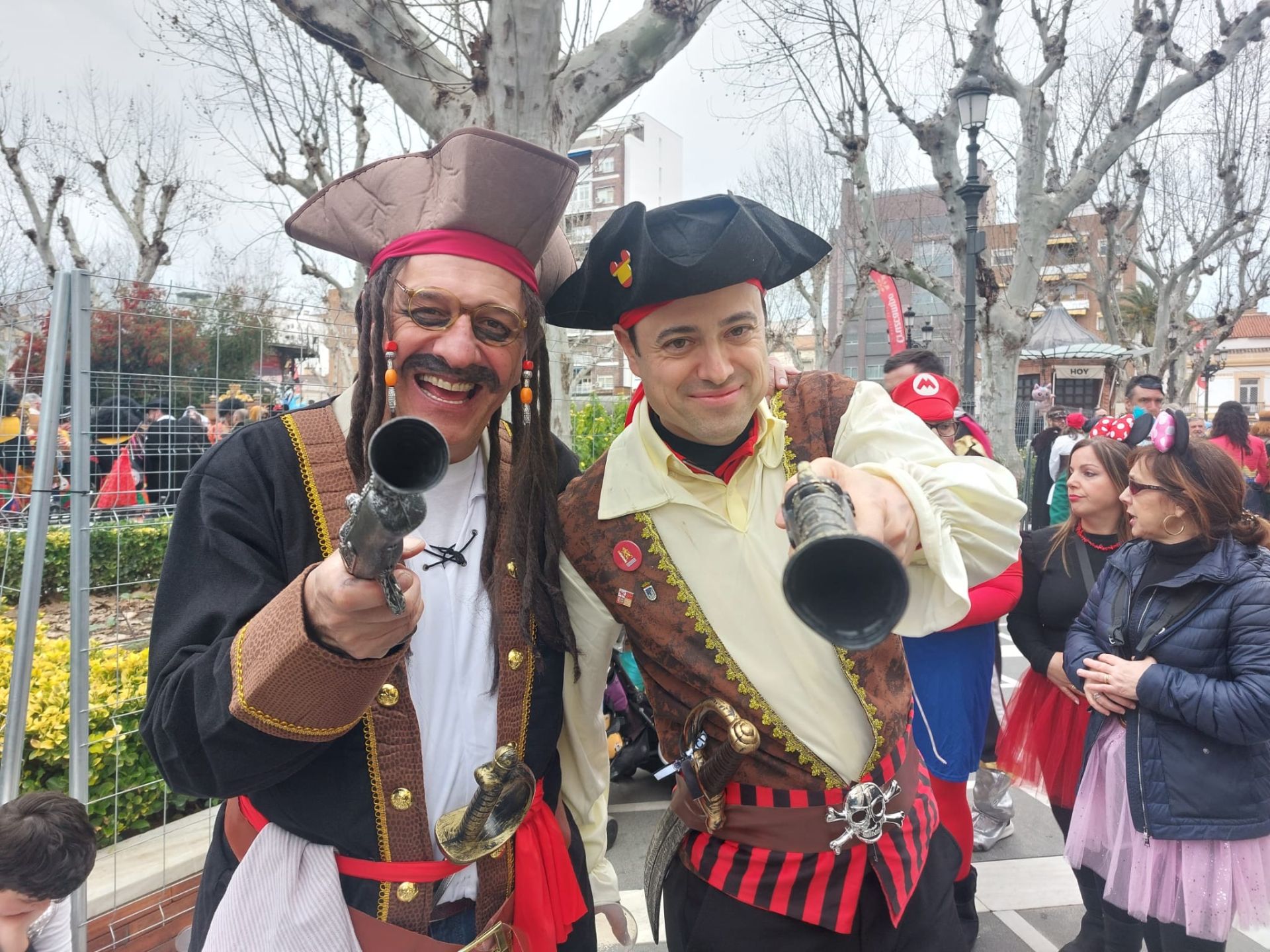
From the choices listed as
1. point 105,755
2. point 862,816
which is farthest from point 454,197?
point 105,755

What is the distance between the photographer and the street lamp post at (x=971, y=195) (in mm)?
9344

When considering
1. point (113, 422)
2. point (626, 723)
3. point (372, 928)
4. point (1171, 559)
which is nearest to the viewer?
point (372, 928)

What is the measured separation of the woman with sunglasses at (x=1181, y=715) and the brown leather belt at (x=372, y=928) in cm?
209

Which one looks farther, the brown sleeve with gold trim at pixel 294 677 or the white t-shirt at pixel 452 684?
the white t-shirt at pixel 452 684

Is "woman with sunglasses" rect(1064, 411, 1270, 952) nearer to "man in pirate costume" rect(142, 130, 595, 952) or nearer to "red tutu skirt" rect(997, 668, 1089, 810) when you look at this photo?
"red tutu skirt" rect(997, 668, 1089, 810)

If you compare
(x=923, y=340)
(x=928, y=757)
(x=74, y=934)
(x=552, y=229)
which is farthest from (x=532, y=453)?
(x=923, y=340)

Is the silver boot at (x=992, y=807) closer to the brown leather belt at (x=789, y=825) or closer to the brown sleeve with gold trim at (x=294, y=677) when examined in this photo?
the brown leather belt at (x=789, y=825)

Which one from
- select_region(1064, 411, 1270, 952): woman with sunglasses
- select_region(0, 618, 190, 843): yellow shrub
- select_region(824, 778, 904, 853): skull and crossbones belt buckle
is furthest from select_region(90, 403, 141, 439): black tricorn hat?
select_region(1064, 411, 1270, 952): woman with sunglasses

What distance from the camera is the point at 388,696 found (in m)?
1.43

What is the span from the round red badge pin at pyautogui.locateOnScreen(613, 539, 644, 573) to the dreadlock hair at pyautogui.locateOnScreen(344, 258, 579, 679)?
13 cm

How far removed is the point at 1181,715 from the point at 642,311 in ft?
6.52

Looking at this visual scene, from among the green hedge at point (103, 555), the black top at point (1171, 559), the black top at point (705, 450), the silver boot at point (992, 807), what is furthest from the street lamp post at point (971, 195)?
the black top at point (705, 450)

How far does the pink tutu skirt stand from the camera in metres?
2.33

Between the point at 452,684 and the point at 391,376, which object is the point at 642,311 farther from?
the point at 452,684
